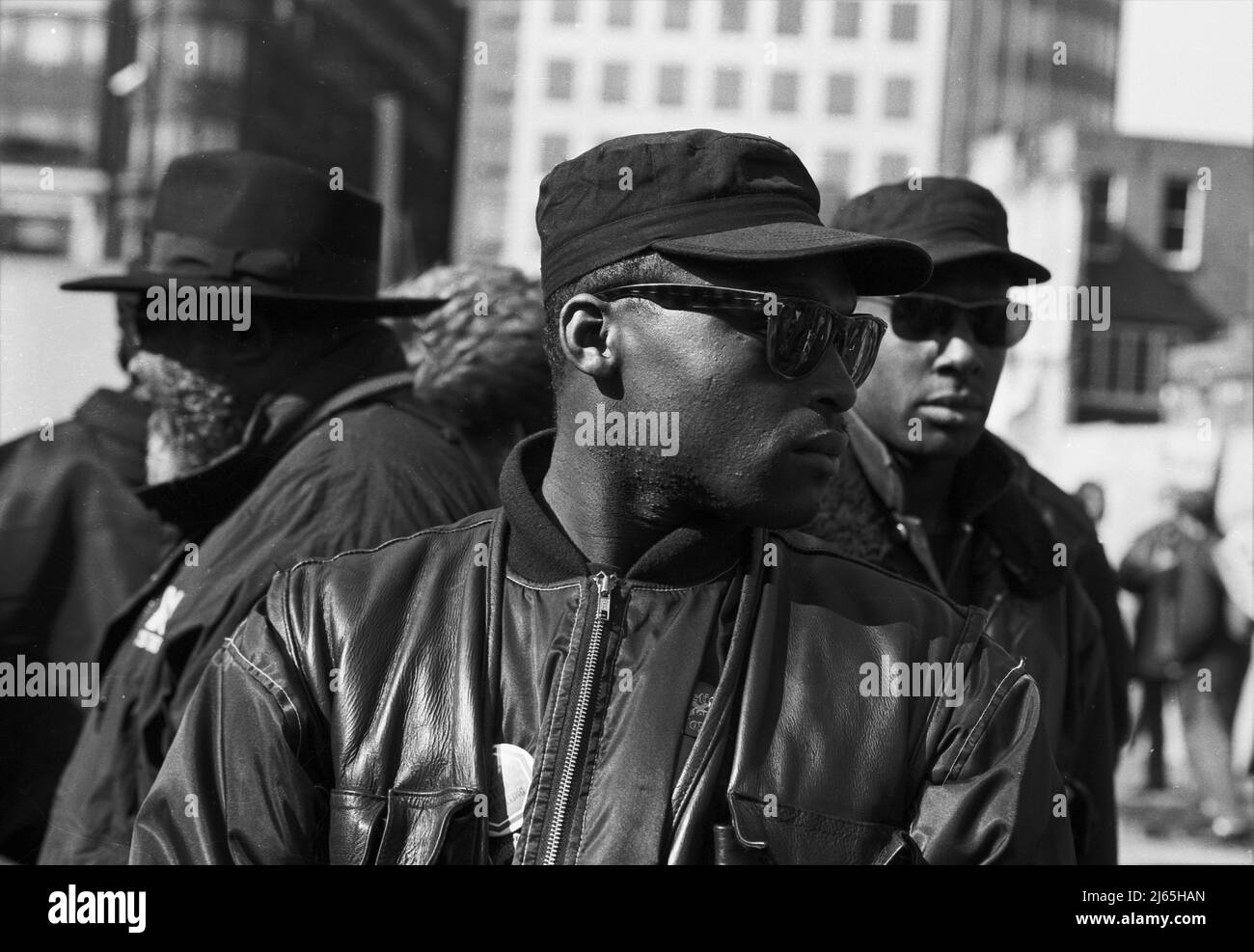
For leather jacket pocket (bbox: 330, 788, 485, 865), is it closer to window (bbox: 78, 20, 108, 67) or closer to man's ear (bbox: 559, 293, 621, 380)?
man's ear (bbox: 559, 293, 621, 380)

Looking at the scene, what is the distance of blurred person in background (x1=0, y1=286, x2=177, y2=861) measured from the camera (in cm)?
372

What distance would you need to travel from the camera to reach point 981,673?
2.34m

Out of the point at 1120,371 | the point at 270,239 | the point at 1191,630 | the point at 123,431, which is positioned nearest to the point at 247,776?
the point at 270,239

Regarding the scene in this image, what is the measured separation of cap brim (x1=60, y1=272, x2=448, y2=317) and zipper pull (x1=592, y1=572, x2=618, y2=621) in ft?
4.91

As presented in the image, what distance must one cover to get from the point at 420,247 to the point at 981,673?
3.04 m

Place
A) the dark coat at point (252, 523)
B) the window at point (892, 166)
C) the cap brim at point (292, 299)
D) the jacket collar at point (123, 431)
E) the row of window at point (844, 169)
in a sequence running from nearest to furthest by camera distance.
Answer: the dark coat at point (252, 523) → the cap brim at point (292, 299) → the jacket collar at point (123, 431) → the row of window at point (844, 169) → the window at point (892, 166)

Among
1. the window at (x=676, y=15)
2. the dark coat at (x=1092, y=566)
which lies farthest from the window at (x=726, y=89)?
the dark coat at (x=1092, y=566)

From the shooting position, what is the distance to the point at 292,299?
3.71 m

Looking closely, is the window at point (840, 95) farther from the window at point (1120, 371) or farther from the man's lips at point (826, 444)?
the window at point (1120, 371)

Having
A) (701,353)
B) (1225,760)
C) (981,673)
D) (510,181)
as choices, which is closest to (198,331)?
(510,181)

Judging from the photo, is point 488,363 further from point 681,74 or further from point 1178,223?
point 1178,223

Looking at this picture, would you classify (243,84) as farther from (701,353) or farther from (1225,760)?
(1225,760)

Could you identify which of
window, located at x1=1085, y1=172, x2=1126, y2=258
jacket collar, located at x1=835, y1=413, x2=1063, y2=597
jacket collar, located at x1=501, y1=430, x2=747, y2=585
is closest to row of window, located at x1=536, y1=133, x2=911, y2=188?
jacket collar, located at x1=835, y1=413, x2=1063, y2=597

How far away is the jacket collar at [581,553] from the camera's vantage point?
2424 millimetres
